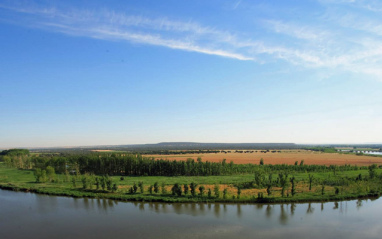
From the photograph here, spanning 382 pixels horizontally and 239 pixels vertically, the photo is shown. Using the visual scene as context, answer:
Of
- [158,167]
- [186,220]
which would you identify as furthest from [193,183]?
[158,167]

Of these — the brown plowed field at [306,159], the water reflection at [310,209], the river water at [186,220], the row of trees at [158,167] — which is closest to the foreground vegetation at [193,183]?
the row of trees at [158,167]

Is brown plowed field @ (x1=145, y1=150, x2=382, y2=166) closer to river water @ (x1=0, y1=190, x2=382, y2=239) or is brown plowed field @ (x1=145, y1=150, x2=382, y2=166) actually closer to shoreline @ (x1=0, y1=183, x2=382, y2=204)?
shoreline @ (x1=0, y1=183, x2=382, y2=204)

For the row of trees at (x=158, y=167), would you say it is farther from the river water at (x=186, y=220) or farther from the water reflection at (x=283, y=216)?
the water reflection at (x=283, y=216)

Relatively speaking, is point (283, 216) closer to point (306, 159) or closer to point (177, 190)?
point (177, 190)

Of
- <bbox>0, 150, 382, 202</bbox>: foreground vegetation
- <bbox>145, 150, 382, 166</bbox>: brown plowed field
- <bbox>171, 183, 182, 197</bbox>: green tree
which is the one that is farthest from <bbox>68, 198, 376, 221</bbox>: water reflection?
<bbox>145, 150, 382, 166</bbox>: brown plowed field

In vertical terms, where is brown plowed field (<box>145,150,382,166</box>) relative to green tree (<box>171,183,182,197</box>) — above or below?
below

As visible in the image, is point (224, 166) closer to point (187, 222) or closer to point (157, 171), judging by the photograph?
point (157, 171)
